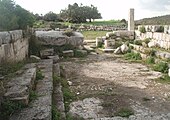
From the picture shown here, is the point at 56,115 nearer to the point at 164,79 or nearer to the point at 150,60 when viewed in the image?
the point at 164,79

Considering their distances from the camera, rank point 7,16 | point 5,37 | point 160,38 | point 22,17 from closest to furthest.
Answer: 1. point 5,37
2. point 7,16
3. point 22,17
4. point 160,38

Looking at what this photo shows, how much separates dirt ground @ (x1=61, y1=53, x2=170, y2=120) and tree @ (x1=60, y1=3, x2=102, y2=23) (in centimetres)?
3417

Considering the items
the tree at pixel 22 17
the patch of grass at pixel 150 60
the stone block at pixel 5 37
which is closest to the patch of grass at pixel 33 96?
the stone block at pixel 5 37

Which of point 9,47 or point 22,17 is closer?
point 9,47

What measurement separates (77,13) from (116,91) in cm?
3933

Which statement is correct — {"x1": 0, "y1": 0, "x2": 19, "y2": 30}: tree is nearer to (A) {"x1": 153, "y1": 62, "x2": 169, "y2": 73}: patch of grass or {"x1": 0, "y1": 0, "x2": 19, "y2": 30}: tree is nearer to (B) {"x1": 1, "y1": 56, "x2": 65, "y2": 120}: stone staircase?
(B) {"x1": 1, "y1": 56, "x2": 65, "y2": 120}: stone staircase

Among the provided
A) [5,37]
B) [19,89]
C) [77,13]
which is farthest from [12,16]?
[77,13]

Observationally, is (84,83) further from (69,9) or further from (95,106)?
(69,9)

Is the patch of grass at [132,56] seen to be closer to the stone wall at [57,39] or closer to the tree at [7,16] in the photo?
the stone wall at [57,39]

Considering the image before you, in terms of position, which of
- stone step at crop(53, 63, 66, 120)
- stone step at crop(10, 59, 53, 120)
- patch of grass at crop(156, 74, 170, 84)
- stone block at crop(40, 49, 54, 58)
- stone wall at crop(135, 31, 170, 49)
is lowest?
patch of grass at crop(156, 74, 170, 84)

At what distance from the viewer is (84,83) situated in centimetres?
812

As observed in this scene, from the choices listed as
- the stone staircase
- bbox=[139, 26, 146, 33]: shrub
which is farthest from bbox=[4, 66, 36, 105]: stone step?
bbox=[139, 26, 146, 33]: shrub

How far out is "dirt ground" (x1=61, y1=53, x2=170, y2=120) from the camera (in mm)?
5594

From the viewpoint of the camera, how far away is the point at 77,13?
45500mm
